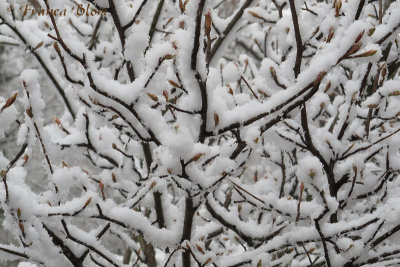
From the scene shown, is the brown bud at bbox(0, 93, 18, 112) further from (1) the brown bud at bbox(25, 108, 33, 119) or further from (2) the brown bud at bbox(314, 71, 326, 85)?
(2) the brown bud at bbox(314, 71, 326, 85)

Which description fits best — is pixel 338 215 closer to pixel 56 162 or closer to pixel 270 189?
pixel 270 189

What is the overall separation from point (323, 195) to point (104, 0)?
1072mm

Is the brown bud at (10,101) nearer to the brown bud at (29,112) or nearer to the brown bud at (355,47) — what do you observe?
the brown bud at (29,112)

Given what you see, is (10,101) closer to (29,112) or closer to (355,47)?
(29,112)

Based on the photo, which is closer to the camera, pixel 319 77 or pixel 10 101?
pixel 319 77

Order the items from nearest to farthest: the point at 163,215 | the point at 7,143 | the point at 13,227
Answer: the point at 13,227
the point at 163,215
the point at 7,143

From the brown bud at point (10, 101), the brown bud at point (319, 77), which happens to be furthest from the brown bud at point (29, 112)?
the brown bud at point (319, 77)

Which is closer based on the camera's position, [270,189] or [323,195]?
[323,195]

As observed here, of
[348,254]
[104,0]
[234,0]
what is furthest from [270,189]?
[234,0]

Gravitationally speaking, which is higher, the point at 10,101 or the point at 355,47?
the point at 10,101

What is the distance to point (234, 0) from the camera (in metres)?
9.56

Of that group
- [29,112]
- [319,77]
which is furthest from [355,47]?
[29,112]

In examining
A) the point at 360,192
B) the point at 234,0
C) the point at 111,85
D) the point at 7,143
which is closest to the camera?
the point at 111,85

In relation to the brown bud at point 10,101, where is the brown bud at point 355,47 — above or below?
below
